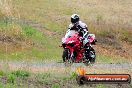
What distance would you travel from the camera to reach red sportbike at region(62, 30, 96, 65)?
1942 centimetres

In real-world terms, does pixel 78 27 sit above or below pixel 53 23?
above

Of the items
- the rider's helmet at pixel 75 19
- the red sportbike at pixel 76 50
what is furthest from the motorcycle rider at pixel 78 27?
the red sportbike at pixel 76 50

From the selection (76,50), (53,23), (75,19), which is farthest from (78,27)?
(53,23)

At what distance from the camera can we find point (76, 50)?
19953 millimetres

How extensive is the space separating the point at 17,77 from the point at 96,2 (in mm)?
30976

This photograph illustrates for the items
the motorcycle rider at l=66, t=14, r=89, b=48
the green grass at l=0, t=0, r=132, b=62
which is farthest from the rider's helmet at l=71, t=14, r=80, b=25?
the green grass at l=0, t=0, r=132, b=62

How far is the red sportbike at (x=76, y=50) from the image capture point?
1942 centimetres

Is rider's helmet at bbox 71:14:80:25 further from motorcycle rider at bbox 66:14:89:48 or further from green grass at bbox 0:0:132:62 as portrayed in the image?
green grass at bbox 0:0:132:62

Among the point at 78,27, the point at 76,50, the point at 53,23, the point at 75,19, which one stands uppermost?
the point at 75,19

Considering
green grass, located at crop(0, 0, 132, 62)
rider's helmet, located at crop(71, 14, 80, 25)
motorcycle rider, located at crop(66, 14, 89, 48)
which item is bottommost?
green grass, located at crop(0, 0, 132, 62)

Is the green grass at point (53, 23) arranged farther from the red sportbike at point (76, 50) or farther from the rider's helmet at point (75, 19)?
the rider's helmet at point (75, 19)

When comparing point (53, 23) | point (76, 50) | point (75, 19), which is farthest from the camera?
point (53, 23)

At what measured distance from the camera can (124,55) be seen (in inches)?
1198

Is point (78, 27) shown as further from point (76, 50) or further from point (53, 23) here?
point (53, 23)
